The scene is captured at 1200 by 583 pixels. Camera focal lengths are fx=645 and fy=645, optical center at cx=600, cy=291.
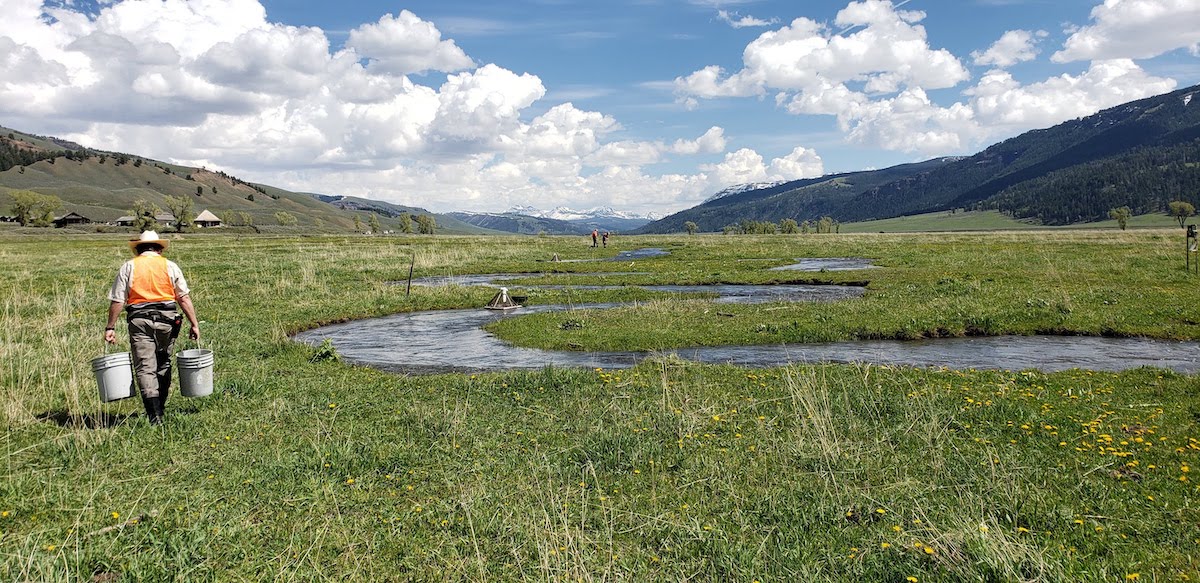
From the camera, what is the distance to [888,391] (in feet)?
44.4

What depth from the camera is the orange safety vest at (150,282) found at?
11.6m

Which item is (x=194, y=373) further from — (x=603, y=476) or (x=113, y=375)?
(x=603, y=476)

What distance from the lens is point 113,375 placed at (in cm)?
1144

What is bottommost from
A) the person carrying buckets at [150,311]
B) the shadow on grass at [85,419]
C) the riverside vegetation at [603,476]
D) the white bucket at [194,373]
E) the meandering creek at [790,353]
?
the meandering creek at [790,353]

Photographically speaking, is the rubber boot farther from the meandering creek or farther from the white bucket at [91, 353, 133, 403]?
the meandering creek

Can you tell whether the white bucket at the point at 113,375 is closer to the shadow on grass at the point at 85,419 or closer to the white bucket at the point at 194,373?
the shadow on grass at the point at 85,419

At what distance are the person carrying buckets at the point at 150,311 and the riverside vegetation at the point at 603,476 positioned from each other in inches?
31.8

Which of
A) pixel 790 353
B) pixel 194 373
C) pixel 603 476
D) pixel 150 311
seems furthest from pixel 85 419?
pixel 790 353

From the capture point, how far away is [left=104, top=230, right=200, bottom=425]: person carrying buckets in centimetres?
1156

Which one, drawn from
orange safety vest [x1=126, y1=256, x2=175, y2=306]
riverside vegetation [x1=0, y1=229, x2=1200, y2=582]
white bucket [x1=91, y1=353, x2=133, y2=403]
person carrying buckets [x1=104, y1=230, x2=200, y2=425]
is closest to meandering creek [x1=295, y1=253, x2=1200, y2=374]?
riverside vegetation [x1=0, y1=229, x2=1200, y2=582]

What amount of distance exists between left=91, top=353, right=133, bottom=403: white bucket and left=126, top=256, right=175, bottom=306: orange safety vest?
1022 mm

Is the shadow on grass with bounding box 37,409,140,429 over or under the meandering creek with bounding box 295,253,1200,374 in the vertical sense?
over

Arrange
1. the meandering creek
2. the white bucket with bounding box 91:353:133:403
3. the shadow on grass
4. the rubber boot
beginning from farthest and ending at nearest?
the meandering creek < the rubber boot < the shadow on grass < the white bucket with bounding box 91:353:133:403

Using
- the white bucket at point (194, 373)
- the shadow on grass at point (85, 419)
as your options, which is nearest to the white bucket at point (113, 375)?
the shadow on grass at point (85, 419)
